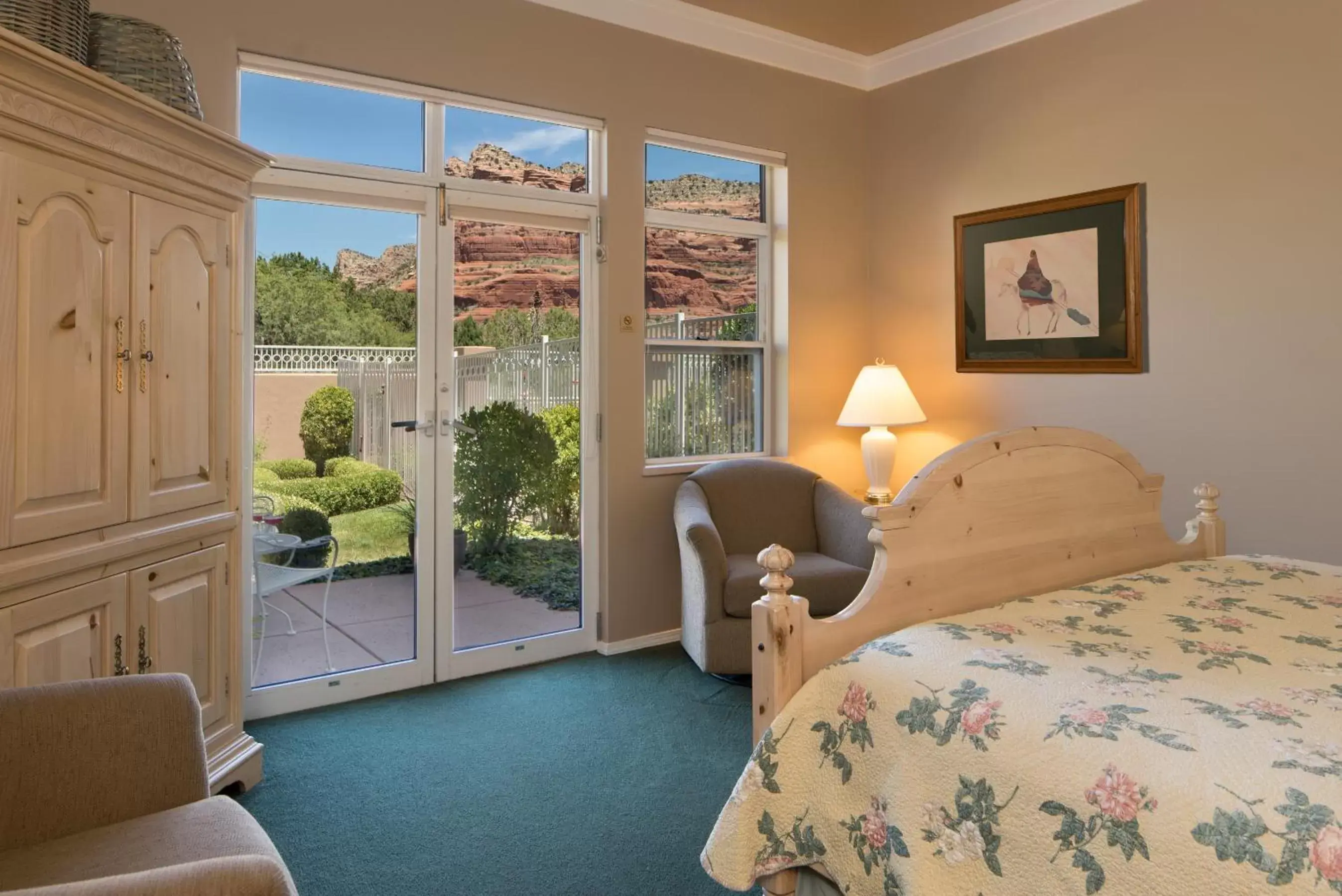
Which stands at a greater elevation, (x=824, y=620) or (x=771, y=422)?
(x=771, y=422)

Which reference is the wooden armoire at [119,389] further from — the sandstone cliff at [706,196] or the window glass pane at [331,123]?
the sandstone cliff at [706,196]

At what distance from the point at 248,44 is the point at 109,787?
2.49 meters

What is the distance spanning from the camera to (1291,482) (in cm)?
321

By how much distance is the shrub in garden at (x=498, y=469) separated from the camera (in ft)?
11.8

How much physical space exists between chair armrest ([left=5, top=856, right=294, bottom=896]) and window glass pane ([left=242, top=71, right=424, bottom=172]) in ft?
8.88

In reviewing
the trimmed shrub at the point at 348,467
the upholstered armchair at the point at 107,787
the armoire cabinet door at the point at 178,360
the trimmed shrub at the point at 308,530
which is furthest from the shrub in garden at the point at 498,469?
the upholstered armchair at the point at 107,787

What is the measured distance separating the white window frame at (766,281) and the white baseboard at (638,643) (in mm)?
794

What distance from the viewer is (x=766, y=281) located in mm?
4512

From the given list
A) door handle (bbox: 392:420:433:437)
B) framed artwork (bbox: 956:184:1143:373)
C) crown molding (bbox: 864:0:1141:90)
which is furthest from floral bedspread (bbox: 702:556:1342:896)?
crown molding (bbox: 864:0:1141:90)

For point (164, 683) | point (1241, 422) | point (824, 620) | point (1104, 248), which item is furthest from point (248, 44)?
point (1241, 422)

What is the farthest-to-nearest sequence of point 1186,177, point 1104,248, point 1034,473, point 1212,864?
point 1104,248
point 1186,177
point 1034,473
point 1212,864

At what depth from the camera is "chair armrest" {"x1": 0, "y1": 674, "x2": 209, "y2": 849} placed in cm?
144

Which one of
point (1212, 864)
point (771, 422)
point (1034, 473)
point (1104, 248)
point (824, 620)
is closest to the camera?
point (1212, 864)

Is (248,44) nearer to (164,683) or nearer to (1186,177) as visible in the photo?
(164,683)
